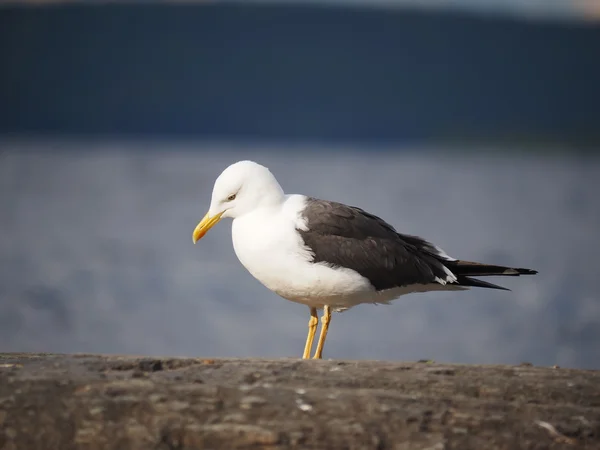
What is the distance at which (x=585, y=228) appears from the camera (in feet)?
69.6

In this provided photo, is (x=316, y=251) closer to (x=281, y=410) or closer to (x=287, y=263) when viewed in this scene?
(x=287, y=263)

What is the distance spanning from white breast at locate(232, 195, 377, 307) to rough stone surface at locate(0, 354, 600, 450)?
1.25m

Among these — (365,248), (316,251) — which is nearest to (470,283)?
(365,248)

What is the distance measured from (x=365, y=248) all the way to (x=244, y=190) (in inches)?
30.5

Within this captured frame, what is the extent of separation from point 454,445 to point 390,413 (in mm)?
268

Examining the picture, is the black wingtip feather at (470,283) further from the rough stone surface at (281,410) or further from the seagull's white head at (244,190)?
the rough stone surface at (281,410)

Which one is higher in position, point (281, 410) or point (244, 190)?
point (244, 190)

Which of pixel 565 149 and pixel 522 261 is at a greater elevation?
pixel 565 149

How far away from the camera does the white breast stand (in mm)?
5645

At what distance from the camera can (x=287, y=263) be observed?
5629 millimetres

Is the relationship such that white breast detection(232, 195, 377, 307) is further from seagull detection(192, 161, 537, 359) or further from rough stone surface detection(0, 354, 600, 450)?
rough stone surface detection(0, 354, 600, 450)

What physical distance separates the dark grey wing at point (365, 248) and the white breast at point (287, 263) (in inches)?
2.6

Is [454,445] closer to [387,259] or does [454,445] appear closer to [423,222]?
[387,259]

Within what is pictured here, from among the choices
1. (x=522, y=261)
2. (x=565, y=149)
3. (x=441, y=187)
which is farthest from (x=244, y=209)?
(x=565, y=149)
